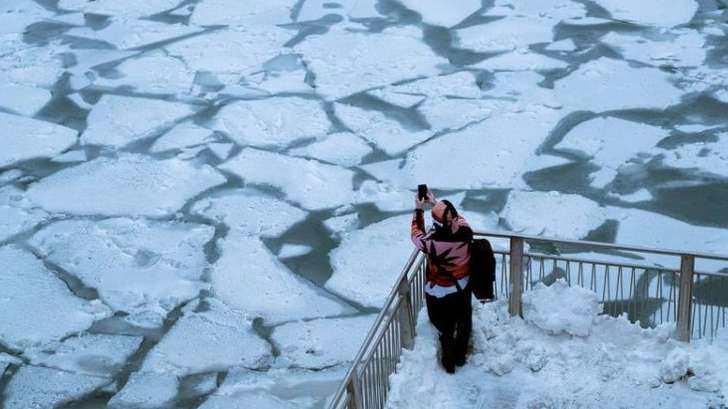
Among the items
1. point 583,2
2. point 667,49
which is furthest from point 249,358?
point 583,2

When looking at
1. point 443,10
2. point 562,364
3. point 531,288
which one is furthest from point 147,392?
point 443,10

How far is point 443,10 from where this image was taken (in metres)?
11.3

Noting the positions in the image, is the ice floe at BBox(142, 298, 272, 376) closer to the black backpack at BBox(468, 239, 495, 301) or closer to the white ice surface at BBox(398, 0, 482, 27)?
the black backpack at BBox(468, 239, 495, 301)

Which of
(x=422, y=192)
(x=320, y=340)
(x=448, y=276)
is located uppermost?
(x=422, y=192)

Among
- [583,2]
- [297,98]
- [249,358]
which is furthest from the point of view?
[583,2]

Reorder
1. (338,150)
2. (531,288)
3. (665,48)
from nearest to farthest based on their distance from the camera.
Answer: (531,288) → (338,150) → (665,48)

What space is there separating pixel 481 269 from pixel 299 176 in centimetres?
363

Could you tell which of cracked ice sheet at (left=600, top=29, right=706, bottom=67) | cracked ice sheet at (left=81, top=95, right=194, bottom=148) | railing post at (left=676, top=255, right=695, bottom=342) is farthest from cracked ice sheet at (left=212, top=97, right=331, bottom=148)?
railing post at (left=676, top=255, right=695, bottom=342)

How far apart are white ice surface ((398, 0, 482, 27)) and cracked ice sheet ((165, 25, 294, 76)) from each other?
1656mm

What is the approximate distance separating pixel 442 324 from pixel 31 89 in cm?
701

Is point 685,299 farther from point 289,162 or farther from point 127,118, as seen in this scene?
point 127,118

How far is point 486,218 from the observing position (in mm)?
7207

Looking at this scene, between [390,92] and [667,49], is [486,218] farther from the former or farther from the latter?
[667,49]

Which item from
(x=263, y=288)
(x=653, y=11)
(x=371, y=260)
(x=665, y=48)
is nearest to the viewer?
(x=263, y=288)
